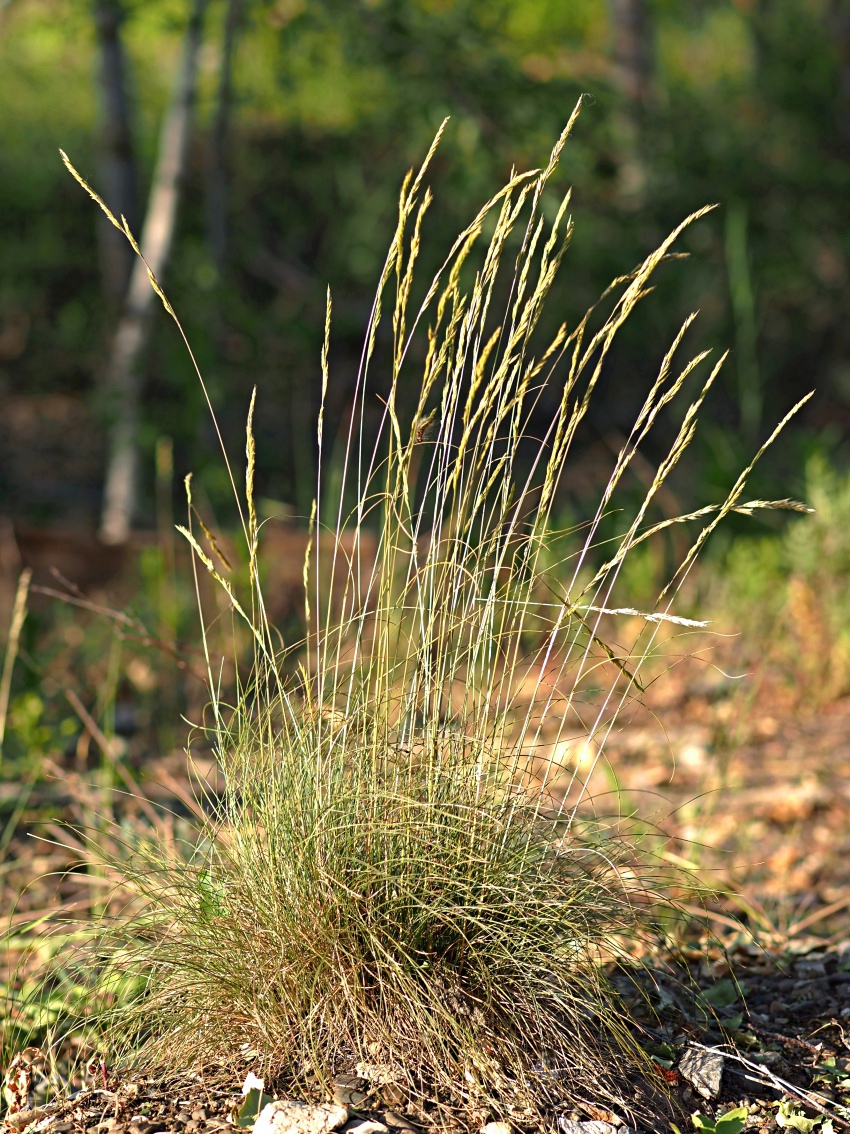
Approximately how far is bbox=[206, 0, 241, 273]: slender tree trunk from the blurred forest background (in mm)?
19

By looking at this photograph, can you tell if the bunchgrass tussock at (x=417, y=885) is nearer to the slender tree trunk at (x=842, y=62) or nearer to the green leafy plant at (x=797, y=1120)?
the green leafy plant at (x=797, y=1120)

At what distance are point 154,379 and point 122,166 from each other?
1.93m

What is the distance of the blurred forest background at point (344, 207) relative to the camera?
4.91 m

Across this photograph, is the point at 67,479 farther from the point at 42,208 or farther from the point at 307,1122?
the point at 307,1122

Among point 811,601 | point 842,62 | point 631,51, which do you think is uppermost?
point 842,62

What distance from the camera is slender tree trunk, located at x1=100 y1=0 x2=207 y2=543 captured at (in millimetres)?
4875

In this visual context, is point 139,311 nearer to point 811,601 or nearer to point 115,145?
point 115,145

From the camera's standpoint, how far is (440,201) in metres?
7.62

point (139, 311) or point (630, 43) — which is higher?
point (630, 43)

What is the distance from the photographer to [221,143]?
5.23 m

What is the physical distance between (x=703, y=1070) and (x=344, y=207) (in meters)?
7.40

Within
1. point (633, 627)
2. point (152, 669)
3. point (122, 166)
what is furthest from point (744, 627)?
point (122, 166)

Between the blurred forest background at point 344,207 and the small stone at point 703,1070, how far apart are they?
10.2 feet

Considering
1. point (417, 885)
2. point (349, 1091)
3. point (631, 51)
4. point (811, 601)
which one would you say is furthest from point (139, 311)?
point (631, 51)
